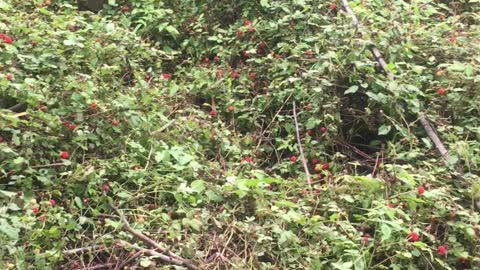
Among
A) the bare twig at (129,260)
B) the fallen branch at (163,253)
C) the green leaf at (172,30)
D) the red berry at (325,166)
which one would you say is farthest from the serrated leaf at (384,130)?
the green leaf at (172,30)

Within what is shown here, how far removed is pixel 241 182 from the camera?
275 centimetres

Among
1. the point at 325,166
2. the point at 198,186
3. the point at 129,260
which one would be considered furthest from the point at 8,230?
the point at 325,166

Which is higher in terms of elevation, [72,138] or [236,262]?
[72,138]

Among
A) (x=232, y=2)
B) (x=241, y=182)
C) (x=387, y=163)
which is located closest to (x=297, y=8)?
(x=232, y=2)

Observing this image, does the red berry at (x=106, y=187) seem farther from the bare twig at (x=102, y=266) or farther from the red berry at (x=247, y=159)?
the red berry at (x=247, y=159)

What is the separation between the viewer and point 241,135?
11.7ft

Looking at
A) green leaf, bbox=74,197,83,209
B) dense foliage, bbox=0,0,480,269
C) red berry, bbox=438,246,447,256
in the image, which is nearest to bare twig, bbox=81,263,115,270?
dense foliage, bbox=0,0,480,269

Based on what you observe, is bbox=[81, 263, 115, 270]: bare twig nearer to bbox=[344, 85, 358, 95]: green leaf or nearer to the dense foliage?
the dense foliage

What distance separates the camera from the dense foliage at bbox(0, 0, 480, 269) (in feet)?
8.20

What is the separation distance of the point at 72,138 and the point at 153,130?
49 cm

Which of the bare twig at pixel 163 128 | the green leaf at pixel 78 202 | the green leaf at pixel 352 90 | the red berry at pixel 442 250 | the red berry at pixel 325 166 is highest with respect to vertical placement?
the green leaf at pixel 352 90

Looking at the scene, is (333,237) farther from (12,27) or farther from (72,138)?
(12,27)

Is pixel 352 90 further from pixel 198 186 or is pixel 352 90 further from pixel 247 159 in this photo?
pixel 198 186

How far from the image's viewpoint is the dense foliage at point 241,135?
2.50 meters
